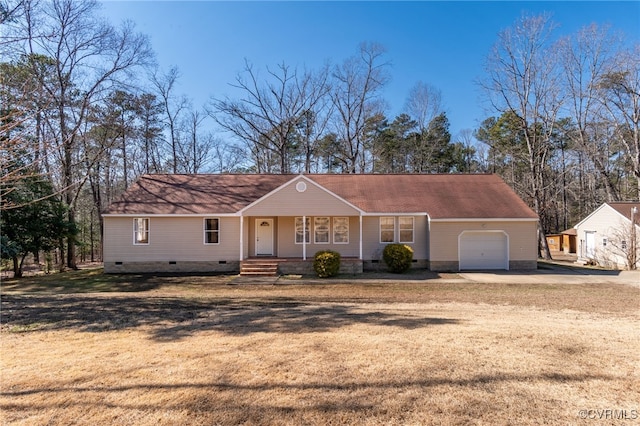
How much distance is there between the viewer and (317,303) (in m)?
9.19

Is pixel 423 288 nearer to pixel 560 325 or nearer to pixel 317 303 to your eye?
pixel 317 303

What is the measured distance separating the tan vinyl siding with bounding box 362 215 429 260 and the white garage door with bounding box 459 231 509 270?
1758mm

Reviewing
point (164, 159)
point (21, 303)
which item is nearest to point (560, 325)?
point (21, 303)

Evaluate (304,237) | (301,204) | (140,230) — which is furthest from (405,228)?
(140,230)

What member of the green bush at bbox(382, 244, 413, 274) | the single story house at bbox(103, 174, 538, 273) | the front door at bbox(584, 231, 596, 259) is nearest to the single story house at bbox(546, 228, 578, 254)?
the front door at bbox(584, 231, 596, 259)

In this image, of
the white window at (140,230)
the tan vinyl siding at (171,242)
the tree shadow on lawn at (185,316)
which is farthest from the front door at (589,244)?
the white window at (140,230)

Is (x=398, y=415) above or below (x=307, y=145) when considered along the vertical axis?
below

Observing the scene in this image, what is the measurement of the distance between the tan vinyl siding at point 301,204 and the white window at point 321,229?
1.33m

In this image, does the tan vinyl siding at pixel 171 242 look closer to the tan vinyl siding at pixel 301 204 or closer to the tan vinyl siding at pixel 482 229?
the tan vinyl siding at pixel 301 204

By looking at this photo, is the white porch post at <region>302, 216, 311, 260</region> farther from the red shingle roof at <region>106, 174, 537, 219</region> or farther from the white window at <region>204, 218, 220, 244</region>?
the white window at <region>204, 218, 220, 244</region>

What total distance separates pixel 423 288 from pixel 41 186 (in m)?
17.5

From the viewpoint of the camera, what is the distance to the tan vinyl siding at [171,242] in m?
16.3

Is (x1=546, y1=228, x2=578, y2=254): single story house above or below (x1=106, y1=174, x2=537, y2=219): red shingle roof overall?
below

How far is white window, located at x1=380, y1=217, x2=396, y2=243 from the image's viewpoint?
16.8 meters
